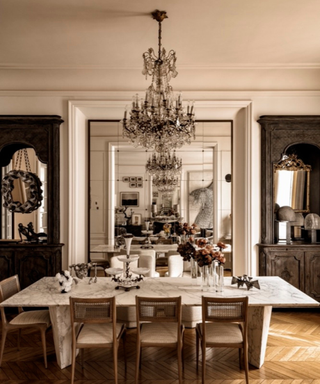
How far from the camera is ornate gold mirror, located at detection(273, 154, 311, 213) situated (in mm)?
5738

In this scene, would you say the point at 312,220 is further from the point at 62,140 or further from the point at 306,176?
the point at 62,140

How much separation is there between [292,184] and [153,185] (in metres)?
2.17

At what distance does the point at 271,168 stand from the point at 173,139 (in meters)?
2.42

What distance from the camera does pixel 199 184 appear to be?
584 centimetres

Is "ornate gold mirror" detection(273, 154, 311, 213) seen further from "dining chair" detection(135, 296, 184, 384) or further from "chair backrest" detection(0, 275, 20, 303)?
"chair backrest" detection(0, 275, 20, 303)

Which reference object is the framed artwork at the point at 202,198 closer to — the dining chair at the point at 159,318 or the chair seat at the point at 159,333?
the chair seat at the point at 159,333

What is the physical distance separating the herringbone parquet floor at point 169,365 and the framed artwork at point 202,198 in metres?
1.99

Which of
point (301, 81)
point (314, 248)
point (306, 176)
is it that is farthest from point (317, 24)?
point (314, 248)

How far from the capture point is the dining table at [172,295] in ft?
10.8

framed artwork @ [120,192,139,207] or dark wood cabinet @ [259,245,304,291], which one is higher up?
framed artwork @ [120,192,139,207]

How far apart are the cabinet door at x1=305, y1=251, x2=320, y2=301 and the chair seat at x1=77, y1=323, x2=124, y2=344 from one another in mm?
3116

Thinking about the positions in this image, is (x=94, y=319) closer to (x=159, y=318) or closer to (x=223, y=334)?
(x=159, y=318)

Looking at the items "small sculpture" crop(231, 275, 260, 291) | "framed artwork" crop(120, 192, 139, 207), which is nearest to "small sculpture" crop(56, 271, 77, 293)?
"small sculpture" crop(231, 275, 260, 291)

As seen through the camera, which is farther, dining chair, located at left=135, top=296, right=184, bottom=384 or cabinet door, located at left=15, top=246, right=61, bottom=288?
cabinet door, located at left=15, top=246, right=61, bottom=288
